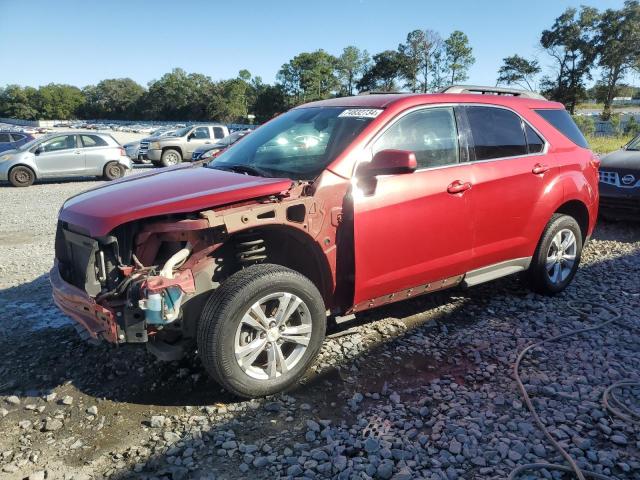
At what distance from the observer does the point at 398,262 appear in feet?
11.8

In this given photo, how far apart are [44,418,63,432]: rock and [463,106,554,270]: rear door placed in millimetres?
3179

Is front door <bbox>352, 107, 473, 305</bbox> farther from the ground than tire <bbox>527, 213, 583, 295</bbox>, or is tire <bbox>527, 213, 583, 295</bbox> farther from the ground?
front door <bbox>352, 107, 473, 305</bbox>

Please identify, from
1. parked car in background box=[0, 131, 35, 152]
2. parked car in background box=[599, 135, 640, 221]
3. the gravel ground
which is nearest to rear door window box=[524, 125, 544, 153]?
the gravel ground

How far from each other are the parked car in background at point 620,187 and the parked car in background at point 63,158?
13799mm

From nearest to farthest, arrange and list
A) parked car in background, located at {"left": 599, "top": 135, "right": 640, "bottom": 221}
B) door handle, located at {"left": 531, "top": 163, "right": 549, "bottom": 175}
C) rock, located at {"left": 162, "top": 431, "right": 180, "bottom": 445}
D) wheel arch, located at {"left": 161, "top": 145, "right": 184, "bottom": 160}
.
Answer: rock, located at {"left": 162, "top": 431, "right": 180, "bottom": 445} < door handle, located at {"left": 531, "top": 163, "right": 549, "bottom": 175} < parked car in background, located at {"left": 599, "top": 135, "right": 640, "bottom": 221} < wheel arch, located at {"left": 161, "top": 145, "right": 184, "bottom": 160}

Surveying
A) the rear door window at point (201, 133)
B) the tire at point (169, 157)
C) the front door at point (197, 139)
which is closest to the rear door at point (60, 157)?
the tire at point (169, 157)

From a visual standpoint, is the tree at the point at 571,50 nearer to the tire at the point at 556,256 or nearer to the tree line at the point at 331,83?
the tree line at the point at 331,83

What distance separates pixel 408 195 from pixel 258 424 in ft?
6.06

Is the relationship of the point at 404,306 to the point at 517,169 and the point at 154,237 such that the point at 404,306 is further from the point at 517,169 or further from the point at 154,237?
the point at 154,237

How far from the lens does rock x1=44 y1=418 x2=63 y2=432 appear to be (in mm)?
2873

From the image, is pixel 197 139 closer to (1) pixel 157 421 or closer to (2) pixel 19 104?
(1) pixel 157 421

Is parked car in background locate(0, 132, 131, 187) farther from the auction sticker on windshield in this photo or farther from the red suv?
the auction sticker on windshield

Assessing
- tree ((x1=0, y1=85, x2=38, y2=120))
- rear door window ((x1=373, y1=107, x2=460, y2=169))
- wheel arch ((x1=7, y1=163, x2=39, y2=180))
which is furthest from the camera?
tree ((x1=0, y1=85, x2=38, y2=120))

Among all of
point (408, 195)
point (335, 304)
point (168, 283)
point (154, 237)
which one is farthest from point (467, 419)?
point (154, 237)
